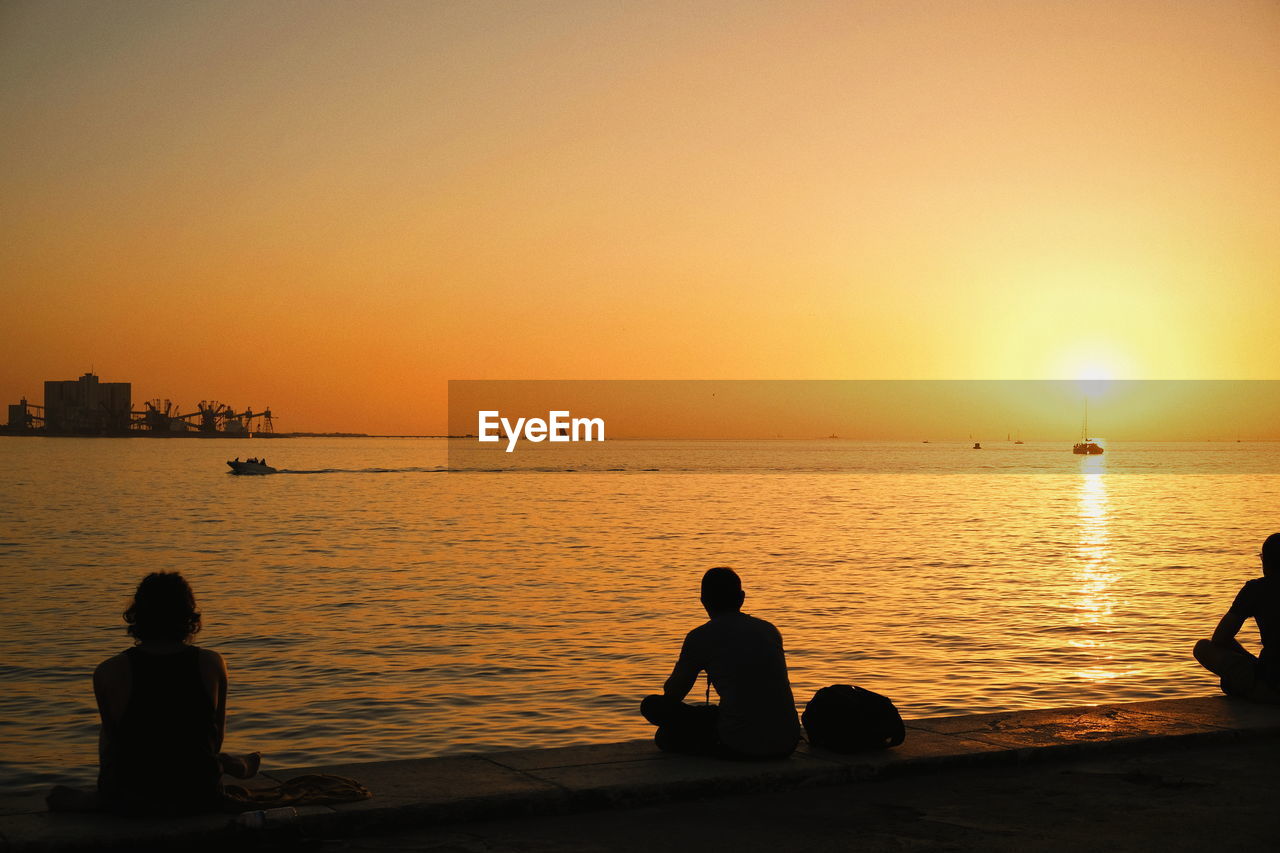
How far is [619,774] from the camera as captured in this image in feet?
23.9

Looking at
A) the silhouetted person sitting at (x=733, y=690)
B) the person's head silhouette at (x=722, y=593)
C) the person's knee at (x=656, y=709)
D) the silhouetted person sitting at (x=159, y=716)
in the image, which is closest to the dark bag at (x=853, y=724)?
the silhouetted person sitting at (x=733, y=690)

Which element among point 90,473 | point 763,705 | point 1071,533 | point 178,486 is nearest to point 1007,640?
point 763,705

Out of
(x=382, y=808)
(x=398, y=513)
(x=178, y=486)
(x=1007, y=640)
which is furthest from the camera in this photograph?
(x=178, y=486)

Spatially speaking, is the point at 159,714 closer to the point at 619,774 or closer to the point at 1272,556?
the point at 619,774

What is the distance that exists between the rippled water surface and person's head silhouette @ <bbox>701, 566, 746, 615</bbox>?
233 inches

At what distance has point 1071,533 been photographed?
52125 mm

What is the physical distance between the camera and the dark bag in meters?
7.87

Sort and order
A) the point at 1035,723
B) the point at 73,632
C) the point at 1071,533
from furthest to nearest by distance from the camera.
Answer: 1. the point at 1071,533
2. the point at 73,632
3. the point at 1035,723

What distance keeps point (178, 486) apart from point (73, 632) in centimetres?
8897

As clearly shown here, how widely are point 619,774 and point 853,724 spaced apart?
5.16 feet

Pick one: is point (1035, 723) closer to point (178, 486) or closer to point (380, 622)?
point (380, 622)

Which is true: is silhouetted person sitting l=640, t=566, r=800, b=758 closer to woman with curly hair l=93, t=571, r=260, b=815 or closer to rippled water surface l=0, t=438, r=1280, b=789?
woman with curly hair l=93, t=571, r=260, b=815

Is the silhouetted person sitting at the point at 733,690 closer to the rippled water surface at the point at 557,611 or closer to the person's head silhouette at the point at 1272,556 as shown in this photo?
the person's head silhouette at the point at 1272,556

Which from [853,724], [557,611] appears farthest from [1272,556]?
[557,611]
